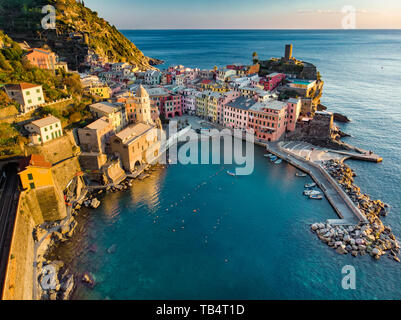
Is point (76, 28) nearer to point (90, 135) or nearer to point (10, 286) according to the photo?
point (90, 135)

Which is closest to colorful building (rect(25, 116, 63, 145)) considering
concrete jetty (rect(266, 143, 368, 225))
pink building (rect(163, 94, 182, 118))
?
pink building (rect(163, 94, 182, 118))

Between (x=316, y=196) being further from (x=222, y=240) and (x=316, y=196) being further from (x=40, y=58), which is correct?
(x=40, y=58)

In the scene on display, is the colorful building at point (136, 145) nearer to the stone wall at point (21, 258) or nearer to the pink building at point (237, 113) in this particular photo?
the stone wall at point (21, 258)

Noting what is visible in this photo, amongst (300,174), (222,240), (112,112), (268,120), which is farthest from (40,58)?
(300,174)

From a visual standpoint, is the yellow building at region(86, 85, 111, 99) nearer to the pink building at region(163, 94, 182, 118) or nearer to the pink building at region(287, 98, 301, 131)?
the pink building at region(163, 94, 182, 118)

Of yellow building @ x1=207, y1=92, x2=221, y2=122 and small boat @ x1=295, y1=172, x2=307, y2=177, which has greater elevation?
yellow building @ x1=207, y1=92, x2=221, y2=122
